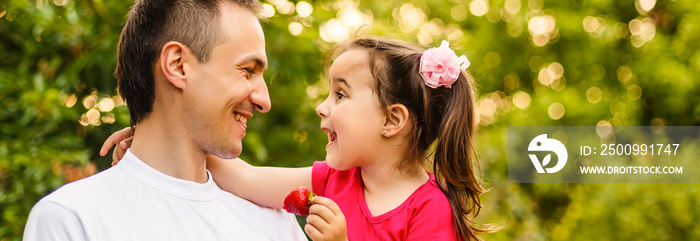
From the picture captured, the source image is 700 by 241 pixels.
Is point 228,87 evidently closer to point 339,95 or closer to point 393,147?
point 339,95

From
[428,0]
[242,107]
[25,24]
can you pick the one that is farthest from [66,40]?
[428,0]

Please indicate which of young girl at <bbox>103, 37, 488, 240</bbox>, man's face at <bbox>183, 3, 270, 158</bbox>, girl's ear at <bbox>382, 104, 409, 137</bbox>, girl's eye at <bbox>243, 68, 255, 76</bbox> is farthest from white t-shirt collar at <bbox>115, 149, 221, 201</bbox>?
girl's ear at <bbox>382, 104, 409, 137</bbox>

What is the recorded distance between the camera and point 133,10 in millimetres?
2203

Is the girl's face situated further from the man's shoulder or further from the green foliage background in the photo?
the man's shoulder

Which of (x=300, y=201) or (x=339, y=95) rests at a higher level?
(x=339, y=95)

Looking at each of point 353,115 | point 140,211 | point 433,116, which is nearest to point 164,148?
point 140,211

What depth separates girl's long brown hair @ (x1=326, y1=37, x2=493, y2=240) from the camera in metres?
2.40

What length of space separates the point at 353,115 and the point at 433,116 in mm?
311

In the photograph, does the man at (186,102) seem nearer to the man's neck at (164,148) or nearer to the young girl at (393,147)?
the man's neck at (164,148)

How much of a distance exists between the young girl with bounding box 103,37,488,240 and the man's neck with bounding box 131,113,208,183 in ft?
0.67

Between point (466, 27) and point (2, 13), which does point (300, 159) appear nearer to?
point (2, 13)

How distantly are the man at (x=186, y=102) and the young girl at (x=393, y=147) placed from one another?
0.79 feet

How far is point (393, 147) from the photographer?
2.43 metres

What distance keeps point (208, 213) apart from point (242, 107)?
326 millimetres
